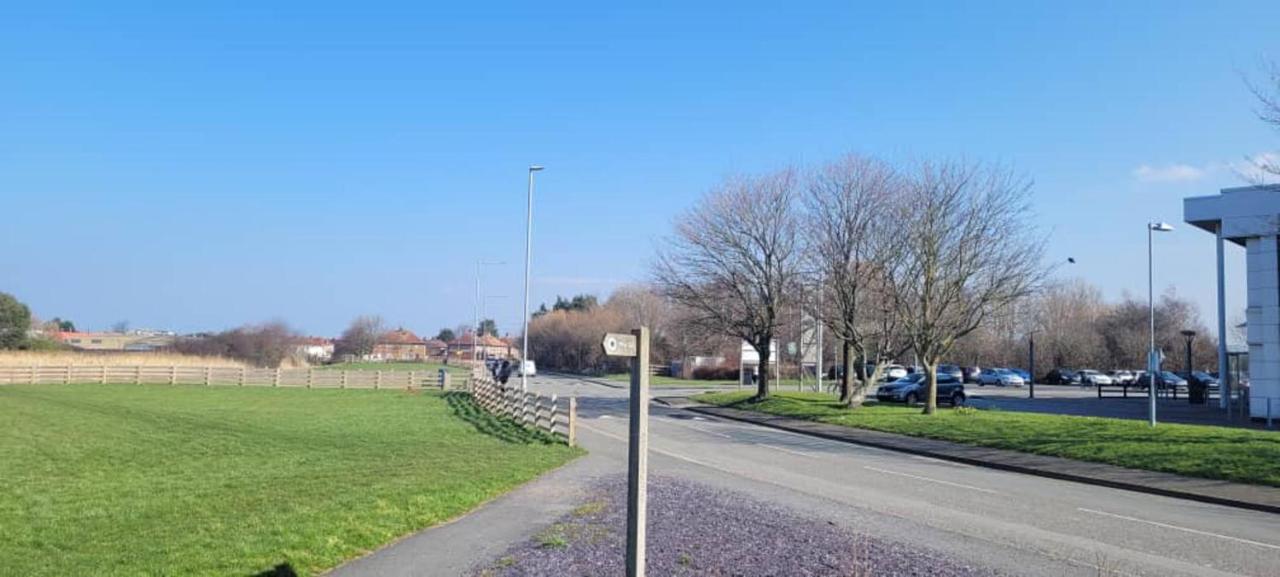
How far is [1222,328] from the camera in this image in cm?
4197

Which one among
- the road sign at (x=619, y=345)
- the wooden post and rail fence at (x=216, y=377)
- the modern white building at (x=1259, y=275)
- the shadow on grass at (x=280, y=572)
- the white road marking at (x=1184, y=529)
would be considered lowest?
the wooden post and rail fence at (x=216, y=377)

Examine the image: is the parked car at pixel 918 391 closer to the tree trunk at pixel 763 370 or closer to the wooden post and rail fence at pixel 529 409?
the tree trunk at pixel 763 370

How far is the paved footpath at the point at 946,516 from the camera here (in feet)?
30.5

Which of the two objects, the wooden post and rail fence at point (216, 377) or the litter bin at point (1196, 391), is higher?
the litter bin at point (1196, 391)

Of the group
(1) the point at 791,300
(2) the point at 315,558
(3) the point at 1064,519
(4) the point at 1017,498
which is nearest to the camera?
(2) the point at 315,558

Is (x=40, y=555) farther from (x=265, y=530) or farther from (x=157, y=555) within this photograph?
(x=265, y=530)

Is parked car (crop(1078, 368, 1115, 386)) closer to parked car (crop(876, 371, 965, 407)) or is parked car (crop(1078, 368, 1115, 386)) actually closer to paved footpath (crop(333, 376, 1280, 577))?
parked car (crop(876, 371, 965, 407))

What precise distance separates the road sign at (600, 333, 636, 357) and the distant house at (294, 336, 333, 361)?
111m

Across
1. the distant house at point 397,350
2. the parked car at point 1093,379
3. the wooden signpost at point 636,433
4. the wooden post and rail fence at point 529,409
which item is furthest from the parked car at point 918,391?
the distant house at point 397,350

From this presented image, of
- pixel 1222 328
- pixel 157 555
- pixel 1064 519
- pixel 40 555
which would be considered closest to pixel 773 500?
pixel 1064 519

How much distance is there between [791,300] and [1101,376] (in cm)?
5138

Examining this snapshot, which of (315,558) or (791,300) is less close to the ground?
(791,300)

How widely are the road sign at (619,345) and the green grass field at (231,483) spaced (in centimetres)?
476

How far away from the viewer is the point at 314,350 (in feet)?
493
